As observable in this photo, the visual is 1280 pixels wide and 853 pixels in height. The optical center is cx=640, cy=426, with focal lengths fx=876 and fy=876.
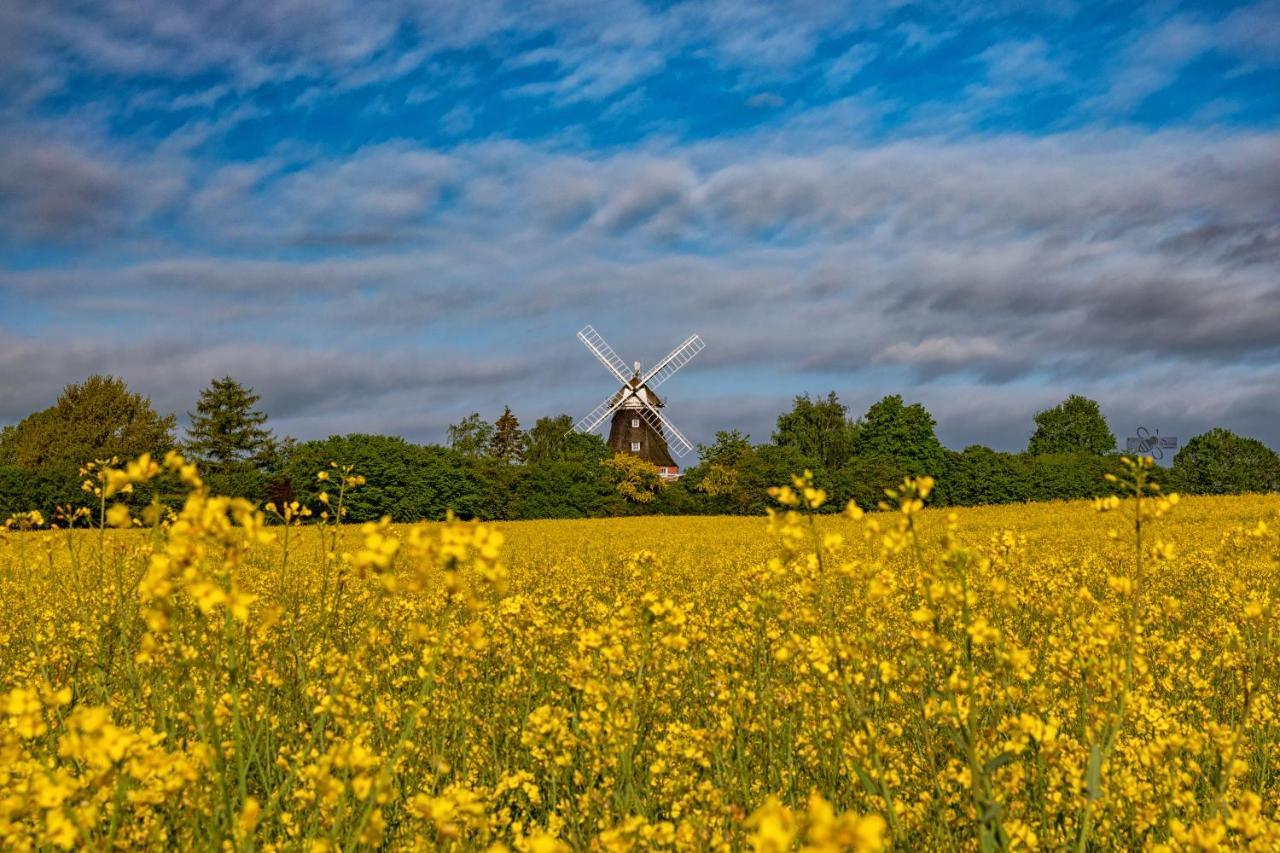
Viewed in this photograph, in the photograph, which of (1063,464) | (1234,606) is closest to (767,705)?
(1234,606)

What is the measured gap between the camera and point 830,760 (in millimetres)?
4465

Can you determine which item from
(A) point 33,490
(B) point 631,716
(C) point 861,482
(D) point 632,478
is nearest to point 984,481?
(C) point 861,482

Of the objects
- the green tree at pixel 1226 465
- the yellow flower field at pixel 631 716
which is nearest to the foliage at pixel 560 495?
the yellow flower field at pixel 631 716

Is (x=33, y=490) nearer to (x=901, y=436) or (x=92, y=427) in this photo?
(x=92, y=427)

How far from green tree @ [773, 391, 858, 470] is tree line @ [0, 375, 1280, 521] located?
0.10m

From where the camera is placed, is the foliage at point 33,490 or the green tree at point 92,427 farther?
the green tree at point 92,427

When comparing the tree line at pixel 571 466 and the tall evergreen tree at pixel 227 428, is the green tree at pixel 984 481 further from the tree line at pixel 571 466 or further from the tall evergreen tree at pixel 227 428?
the tall evergreen tree at pixel 227 428

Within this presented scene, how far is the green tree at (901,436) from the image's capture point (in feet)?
181

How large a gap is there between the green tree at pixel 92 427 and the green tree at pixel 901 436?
44656mm

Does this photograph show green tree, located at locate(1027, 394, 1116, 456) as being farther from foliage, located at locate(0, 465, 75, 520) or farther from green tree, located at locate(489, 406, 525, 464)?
foliage, located at locate(0, 465, 75, 520)

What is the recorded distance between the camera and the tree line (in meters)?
42.6

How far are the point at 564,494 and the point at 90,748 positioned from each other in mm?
44630

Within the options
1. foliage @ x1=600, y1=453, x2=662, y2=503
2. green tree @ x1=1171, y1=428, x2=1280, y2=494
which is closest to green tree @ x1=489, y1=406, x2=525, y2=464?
foliage @ x1=600, y1=453, x2=662, y2=503

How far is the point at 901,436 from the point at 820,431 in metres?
9.74
